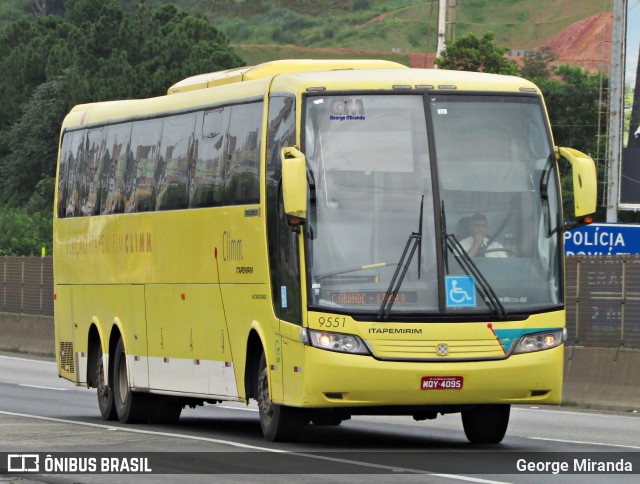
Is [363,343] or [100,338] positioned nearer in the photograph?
[363,343]

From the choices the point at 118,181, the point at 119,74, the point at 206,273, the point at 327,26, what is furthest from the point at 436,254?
the point at 327,26

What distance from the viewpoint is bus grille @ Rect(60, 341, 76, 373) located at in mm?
23473

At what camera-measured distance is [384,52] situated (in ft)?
492

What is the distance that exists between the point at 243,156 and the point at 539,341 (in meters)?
3.69

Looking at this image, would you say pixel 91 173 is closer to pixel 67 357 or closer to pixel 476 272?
pixel 67 357

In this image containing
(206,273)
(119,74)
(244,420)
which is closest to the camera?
(206,273)

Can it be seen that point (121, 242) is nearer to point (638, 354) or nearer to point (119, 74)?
point (638, 354)

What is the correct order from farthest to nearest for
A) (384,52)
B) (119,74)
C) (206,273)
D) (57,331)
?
(384,52)
(119,74)
(57,331)
(206,273)

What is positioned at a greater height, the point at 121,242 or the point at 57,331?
the point at 121,242

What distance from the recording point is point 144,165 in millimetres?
20688

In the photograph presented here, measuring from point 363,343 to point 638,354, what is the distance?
8154 millimetres

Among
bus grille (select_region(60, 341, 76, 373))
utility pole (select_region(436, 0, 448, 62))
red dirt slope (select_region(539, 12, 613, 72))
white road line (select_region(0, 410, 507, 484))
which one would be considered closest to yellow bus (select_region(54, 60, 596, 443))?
white road line (select_region(0, 410, 507, 484))

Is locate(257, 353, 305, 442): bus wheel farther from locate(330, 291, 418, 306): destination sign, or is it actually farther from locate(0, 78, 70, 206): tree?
locate(0, 78, 70, 206): tree

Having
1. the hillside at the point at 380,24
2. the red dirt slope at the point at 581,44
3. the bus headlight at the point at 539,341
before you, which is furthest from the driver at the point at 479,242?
the red dirt slope at the point at 581,44
